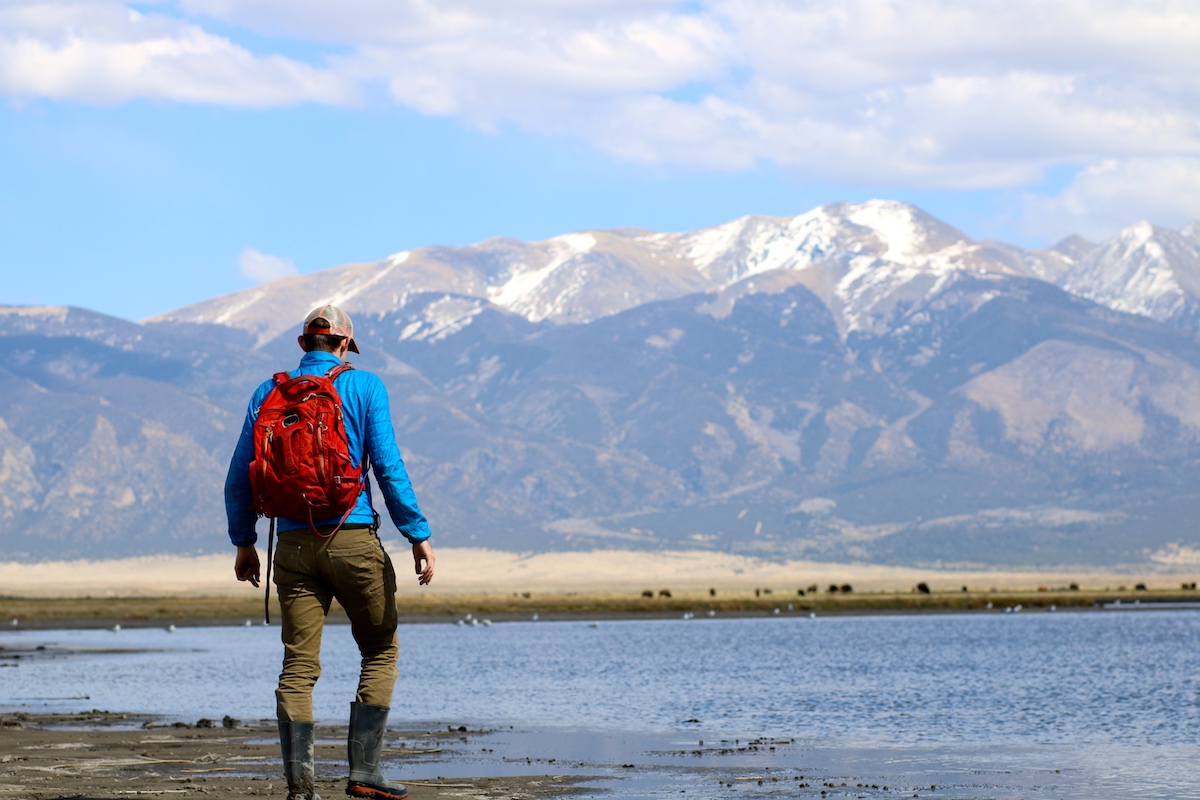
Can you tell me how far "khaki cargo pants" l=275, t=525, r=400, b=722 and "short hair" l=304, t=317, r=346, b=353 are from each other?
1362 millimetres

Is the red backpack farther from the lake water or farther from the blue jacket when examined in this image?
the lake water

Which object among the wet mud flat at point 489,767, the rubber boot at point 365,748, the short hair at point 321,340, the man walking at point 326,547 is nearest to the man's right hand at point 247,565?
the man walking at point 326,547

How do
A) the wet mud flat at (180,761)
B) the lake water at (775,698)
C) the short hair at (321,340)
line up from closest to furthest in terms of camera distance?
the short hair at (321,340), the wet mud flat at (180,761), the lake water at (775,698)

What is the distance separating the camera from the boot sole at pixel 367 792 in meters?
12.5

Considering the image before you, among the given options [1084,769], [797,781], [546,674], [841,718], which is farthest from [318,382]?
[546,674]

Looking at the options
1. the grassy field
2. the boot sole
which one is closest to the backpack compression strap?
the boot sole

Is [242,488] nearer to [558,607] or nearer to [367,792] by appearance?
[367,792]

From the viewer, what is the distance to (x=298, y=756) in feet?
39.6

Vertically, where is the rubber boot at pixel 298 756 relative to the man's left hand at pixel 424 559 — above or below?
below

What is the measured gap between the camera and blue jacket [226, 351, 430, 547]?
1185 cm

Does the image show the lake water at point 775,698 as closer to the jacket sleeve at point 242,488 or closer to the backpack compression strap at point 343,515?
the backpack compression strap at point 343,515

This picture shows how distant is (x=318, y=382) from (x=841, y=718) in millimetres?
19296

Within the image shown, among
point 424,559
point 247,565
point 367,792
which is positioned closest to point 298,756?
point 367,792

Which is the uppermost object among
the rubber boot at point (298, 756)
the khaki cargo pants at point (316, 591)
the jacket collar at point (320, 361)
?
the jacket collar at point (320, 361)
